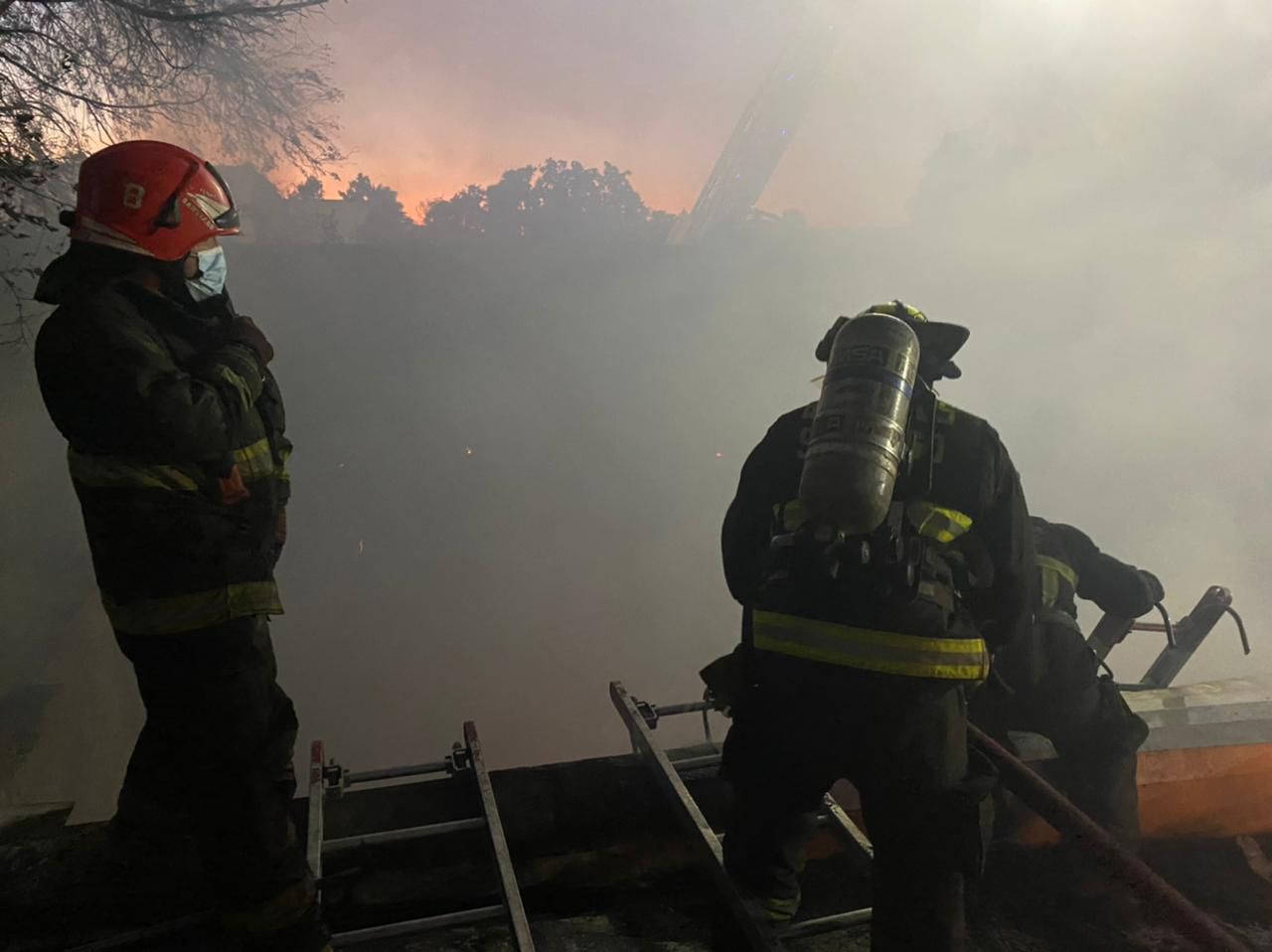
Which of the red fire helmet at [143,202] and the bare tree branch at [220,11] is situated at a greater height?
the bare tree branch at [220,11]

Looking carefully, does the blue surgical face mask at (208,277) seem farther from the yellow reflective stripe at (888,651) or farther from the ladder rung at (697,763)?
the ladder rung at (697,763)

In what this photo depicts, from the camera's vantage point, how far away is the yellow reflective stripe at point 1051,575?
291 cm

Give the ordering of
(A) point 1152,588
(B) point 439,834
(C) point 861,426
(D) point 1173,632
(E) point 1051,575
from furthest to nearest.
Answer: (D) point 1173,632, (A) point 1152,588, (E) point 1051,575, (B) point 439,834, (C) point 861,426

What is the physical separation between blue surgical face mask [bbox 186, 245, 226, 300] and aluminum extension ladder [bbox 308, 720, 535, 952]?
147 cm

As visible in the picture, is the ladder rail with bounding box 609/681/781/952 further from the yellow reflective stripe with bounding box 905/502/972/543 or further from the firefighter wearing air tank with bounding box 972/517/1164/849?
the firefighter wearing air tank with bounding box 972/517/1164/849

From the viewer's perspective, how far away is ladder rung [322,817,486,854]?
2.22 m

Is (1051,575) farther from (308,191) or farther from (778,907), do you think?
(308,191)

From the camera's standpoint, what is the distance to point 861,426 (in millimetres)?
1636

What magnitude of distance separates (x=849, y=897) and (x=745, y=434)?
2514 cm

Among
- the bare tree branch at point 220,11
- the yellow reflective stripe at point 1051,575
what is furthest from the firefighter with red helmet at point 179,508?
the bare tree branch at point 220,11

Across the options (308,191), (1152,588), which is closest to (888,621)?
(1152,588)

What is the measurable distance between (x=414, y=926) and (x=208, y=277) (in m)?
1.89

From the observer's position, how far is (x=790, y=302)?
28109mm

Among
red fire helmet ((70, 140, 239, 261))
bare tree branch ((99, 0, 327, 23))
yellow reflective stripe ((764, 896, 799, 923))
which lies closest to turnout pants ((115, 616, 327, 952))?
red fire helmet ((70, 140, 239, 261))
